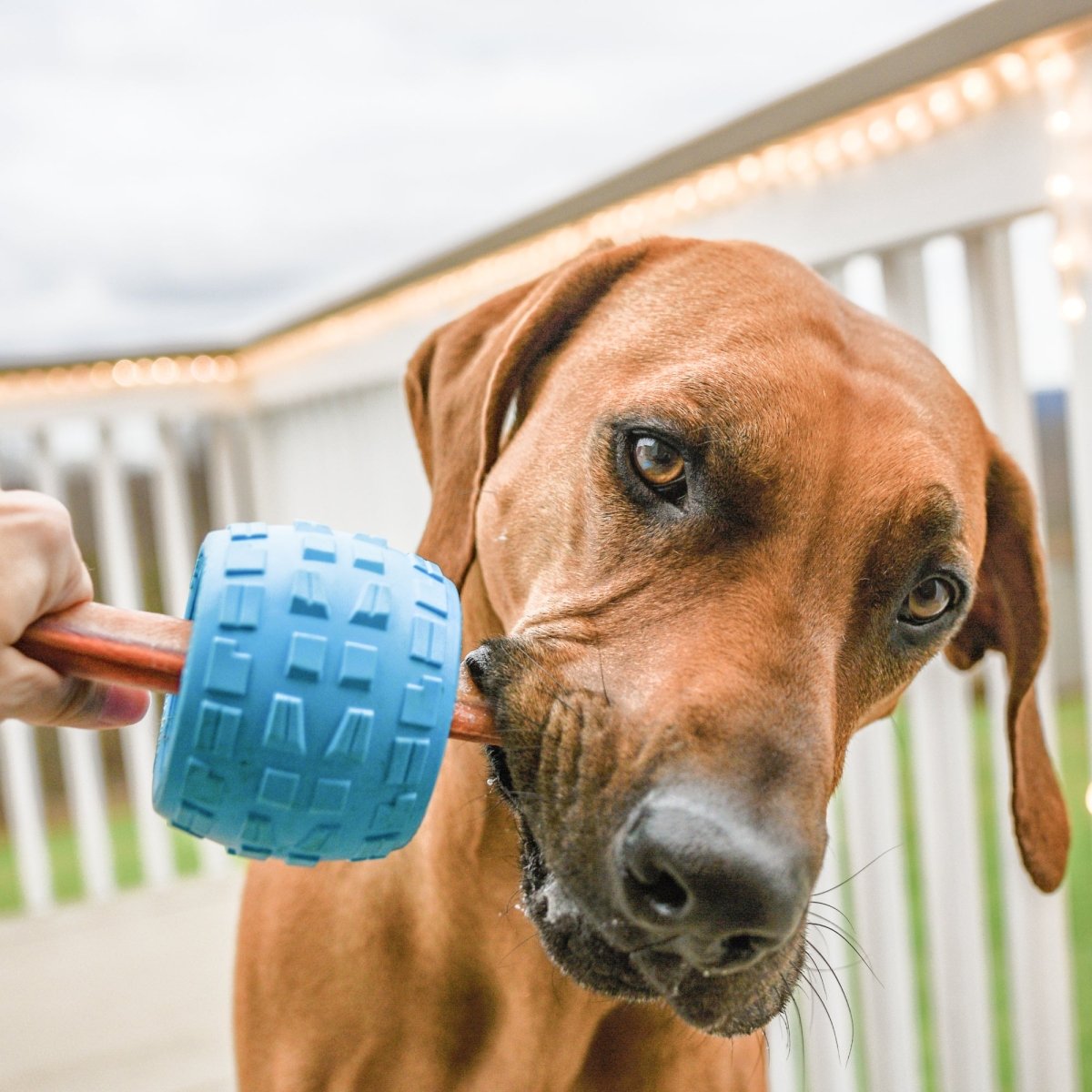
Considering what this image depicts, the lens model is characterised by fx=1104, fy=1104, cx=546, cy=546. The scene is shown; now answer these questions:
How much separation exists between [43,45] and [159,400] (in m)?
1.04

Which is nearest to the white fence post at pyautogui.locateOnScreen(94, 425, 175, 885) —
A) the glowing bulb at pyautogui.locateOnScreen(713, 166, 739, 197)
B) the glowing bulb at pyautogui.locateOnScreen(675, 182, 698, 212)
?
the glowing bulb at pyautogui.locateOnScreen(675, 182, 698, 212)

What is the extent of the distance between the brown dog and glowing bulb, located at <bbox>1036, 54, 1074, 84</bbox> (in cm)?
43

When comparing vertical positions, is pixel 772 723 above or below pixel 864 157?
below

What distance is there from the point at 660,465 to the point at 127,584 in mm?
2736

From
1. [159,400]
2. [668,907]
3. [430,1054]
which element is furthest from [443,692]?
[159,400]

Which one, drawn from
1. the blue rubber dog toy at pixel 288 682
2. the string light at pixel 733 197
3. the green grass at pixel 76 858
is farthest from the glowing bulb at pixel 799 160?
the green grass at pixel 76 858

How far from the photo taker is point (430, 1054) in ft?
4.53

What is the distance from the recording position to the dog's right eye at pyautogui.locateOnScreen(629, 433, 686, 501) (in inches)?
47.5

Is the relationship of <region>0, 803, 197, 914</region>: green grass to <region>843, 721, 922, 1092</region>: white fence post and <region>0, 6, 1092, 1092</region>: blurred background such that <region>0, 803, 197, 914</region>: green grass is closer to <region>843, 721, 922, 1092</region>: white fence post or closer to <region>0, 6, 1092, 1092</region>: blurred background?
<region>0, 6, 1092, 1092</region>: blurred background

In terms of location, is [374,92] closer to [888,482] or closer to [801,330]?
[801,330]

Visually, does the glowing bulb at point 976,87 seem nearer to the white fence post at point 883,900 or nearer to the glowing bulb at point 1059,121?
the glowing bulb at point 1059,121

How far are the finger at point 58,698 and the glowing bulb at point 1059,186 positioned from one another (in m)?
1.32

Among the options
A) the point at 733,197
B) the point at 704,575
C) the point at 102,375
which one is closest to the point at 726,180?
the point at 733,197

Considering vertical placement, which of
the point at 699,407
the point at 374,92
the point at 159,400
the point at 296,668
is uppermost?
the point at 374,92
